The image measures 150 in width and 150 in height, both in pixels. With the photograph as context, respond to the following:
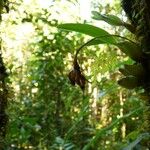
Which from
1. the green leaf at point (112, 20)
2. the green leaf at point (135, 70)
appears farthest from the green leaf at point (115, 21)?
the green leaf at point (135, 70)

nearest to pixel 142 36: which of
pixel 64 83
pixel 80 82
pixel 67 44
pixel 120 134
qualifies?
pixel 80 82

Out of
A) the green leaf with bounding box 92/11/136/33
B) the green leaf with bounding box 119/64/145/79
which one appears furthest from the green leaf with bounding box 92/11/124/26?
the green leaf with bounding box 119/64/145/79

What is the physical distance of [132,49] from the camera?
0.98m

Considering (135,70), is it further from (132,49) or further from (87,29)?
(87,29)

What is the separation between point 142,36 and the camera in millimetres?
971

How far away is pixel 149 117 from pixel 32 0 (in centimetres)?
344

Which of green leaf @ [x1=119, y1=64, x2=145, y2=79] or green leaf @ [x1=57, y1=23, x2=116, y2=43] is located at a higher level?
green leaf @ [x1=57, y1=23, x2=116, y2=43]

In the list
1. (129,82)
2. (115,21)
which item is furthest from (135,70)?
(115,21)

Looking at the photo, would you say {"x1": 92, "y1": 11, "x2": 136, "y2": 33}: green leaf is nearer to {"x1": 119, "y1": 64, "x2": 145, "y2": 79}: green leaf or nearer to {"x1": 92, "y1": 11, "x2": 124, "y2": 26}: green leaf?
{"x1": 92, "y1": 11, "x2": 124, "y2": 26}: green leaf

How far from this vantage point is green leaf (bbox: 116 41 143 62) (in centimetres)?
97

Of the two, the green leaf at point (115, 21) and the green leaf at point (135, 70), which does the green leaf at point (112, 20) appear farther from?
the green leaf at point (135, 70)

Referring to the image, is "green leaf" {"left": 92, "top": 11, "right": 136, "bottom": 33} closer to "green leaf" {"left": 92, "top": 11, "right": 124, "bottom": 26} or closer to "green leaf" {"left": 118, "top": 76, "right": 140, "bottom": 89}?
"green leaf" {"left": 92, "top": 11, "right": 124, "bottom": 26}

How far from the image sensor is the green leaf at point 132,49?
965 mm

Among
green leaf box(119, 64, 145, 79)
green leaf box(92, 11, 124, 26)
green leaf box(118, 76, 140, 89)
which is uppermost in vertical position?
green leaf box(92, 11, 124, 26)
